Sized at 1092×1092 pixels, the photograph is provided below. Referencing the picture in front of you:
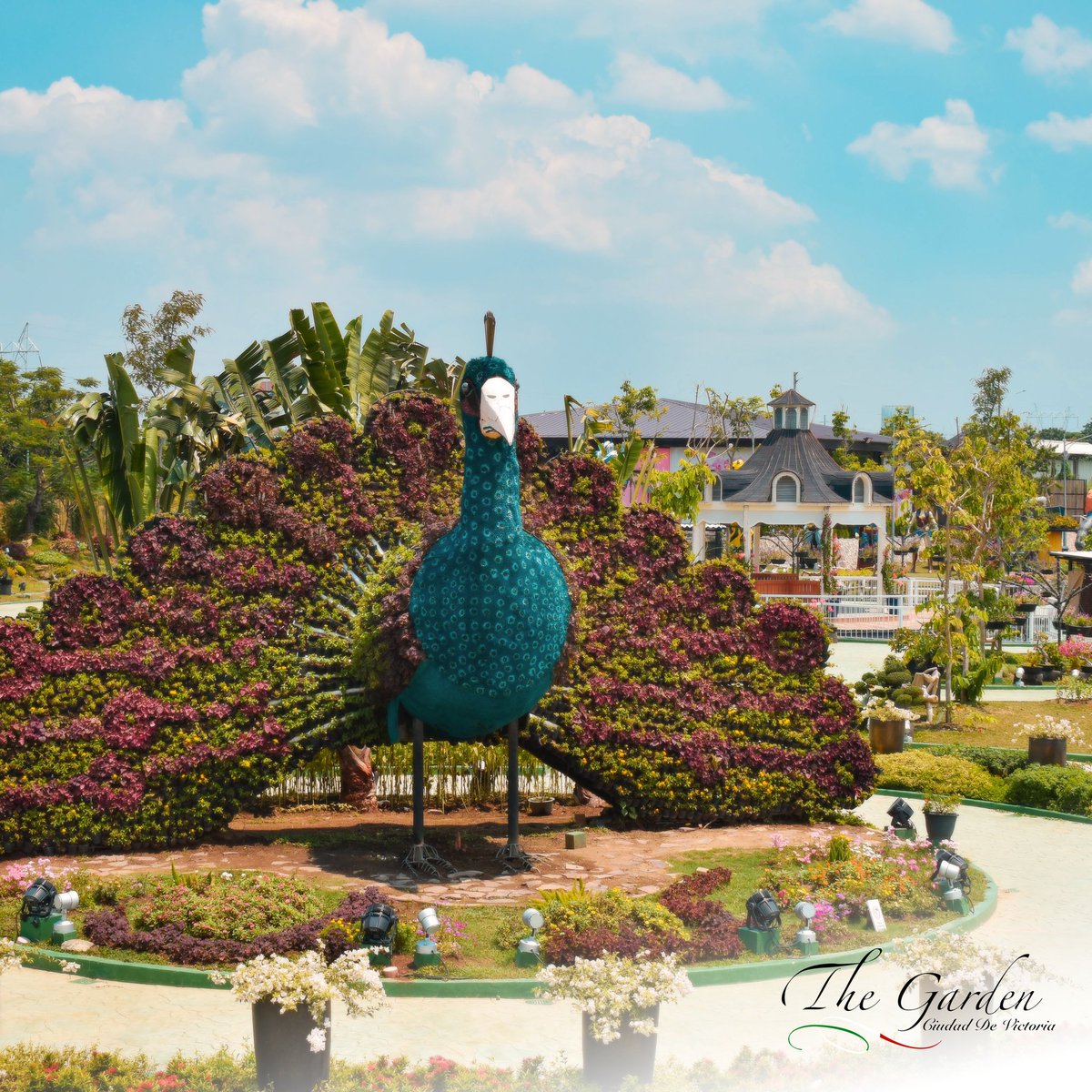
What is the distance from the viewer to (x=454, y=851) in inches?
457

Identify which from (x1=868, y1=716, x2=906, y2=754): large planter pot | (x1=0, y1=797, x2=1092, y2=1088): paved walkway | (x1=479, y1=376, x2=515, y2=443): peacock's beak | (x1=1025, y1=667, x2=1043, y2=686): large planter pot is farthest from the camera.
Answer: (x1=1025, y1=667, x2=1043, y2=686): large planter pot

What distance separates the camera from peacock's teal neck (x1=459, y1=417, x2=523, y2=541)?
983 cm

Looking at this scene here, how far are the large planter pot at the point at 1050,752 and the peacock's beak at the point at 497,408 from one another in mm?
9557

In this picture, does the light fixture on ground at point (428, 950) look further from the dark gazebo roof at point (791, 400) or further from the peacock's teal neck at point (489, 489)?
the dark gazebo roof at point (791, 400)

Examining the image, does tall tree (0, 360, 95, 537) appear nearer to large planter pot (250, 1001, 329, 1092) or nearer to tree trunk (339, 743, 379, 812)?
tree trunk (339, 743, 379, 812)

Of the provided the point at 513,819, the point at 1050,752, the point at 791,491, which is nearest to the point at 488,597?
the point at 513,819

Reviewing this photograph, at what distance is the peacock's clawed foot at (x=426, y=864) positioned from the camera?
35.1 feet

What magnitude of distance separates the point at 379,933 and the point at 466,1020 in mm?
908

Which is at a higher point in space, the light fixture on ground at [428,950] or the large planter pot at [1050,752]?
the large planter pot at [1050,752]

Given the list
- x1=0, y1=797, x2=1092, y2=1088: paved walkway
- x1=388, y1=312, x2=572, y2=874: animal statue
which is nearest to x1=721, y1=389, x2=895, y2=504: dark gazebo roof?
x1=388, y1=312, x2=572, y2=874: animal statue

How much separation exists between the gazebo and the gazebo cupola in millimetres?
33

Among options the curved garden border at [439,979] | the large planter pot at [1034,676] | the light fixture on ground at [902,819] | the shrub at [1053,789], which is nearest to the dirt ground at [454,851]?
the light fixture on ground at [902,819]

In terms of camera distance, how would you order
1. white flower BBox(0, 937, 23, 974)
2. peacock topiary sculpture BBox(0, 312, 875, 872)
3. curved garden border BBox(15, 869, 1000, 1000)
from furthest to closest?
peacock topiary sculpture BBox(0, 312, 875, 872), curved garden border BBox(15, 869, 1000, 1000), white flower BBox(0, 937, 23, 974)

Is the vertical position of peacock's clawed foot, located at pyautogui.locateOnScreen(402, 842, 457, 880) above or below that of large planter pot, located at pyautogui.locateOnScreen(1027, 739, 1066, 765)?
below
